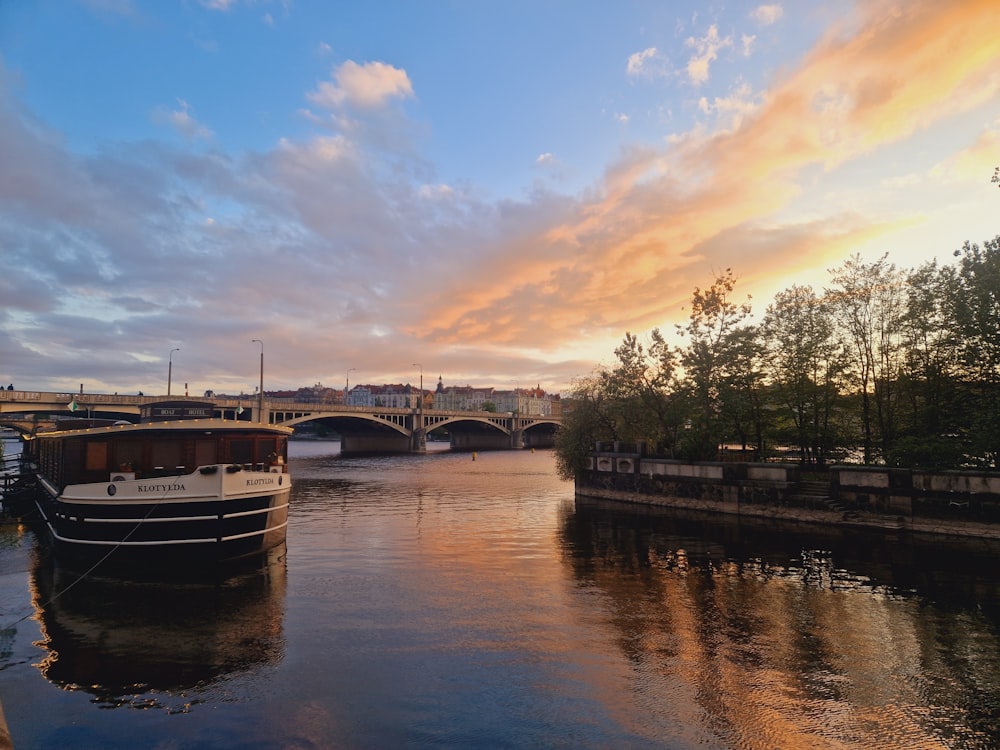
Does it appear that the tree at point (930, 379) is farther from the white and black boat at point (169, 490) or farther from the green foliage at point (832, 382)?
the white and black boat at point (169, 490)

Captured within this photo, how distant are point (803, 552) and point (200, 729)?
953 inches

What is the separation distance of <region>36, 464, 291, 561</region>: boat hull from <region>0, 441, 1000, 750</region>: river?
136 centimetres

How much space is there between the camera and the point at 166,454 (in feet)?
72.8

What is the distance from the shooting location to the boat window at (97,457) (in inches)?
856

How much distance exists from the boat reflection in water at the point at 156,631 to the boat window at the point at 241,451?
4.19 m

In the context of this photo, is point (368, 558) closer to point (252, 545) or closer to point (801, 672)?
point (252, 545)

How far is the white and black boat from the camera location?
2038 cm

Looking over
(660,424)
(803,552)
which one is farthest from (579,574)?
(660,424)

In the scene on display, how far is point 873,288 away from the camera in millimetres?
37250

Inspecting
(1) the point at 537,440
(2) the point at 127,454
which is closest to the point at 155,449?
(2) the point at 127,454

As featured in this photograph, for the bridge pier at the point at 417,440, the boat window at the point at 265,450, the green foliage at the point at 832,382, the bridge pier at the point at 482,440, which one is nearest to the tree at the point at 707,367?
the green foliage at the point at 832,382

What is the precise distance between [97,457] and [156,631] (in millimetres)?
9972

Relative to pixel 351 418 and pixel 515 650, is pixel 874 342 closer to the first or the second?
pixel 515 650

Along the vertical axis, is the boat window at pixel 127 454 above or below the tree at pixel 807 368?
below
